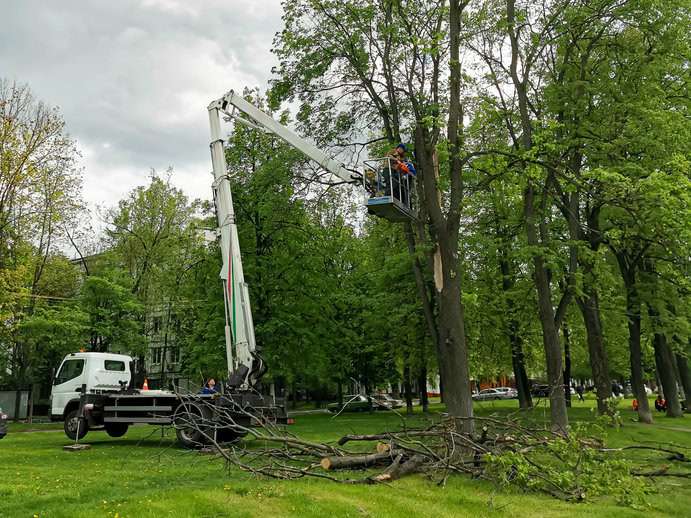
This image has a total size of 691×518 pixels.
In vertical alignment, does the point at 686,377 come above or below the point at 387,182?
below

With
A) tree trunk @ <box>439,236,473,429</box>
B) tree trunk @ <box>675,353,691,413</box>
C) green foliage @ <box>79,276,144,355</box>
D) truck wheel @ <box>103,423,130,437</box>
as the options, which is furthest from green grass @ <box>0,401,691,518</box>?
green foliage @ <box>79,276,144,355</box>

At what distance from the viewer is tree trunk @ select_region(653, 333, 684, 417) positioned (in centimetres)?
2531

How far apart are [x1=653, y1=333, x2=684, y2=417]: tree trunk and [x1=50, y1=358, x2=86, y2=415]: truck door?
2351cm

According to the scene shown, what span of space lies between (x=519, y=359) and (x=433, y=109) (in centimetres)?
1861

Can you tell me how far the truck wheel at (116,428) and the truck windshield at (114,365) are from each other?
2.19m

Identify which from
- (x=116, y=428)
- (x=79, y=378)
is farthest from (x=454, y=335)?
(x=79, y=378)

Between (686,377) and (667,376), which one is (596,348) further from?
(686,377)

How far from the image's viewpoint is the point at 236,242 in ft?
50.1

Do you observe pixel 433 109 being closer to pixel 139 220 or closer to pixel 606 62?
pixel 606 62

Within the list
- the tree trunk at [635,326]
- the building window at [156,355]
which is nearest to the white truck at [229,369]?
the tree trunk at [635,326]

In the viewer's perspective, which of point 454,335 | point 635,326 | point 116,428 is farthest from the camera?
point 635,326

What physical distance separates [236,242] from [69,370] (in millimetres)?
8148

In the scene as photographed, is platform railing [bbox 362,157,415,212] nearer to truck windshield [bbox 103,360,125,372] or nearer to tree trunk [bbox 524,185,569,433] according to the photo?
tree trunk [bbox 524,185,569,433]

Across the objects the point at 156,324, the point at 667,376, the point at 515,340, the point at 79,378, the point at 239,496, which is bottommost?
the point at 239,496
